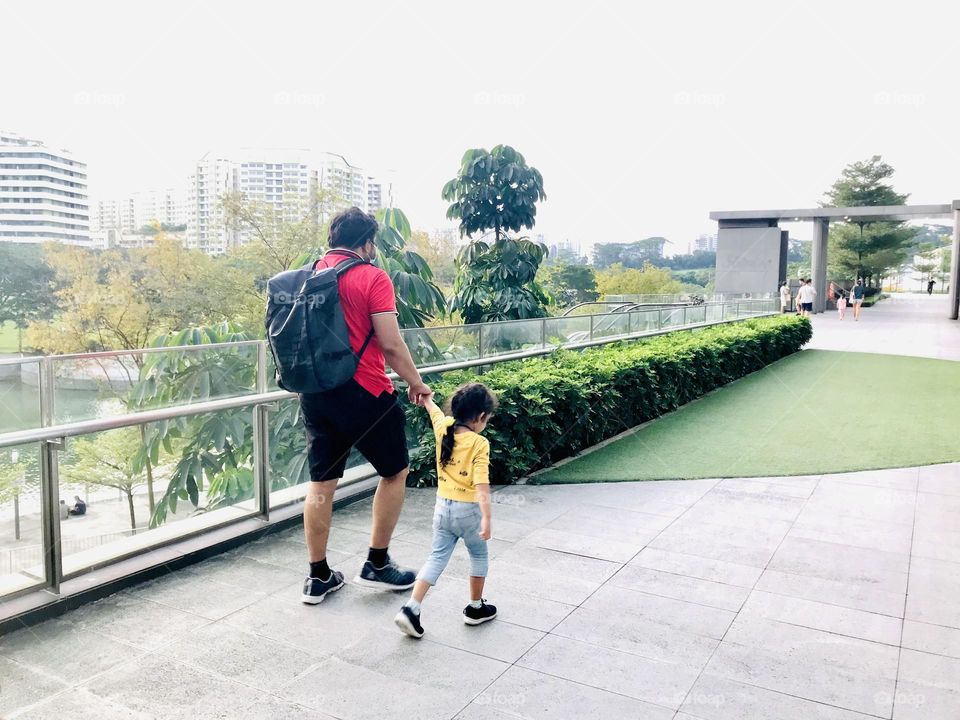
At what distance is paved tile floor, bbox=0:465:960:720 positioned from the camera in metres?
2.61

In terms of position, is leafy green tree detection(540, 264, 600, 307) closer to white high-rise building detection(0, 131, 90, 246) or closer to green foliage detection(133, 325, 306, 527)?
white high-rise building detection(0, 131, 90, 246)

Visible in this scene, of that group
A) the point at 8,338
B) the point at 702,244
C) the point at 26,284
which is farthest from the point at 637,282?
the point at 8,338

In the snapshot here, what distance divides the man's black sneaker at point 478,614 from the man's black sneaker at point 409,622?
0.80 feet

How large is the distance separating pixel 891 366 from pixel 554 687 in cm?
1396

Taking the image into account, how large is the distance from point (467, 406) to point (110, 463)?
1.87m

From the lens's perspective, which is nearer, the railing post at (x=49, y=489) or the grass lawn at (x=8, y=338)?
the railing post at (x=49, y=489)

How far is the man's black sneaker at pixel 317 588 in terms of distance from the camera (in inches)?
134

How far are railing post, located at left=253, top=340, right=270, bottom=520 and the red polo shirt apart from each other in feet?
4.19

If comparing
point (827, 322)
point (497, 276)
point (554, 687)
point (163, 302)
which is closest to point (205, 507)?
point (554, 687)

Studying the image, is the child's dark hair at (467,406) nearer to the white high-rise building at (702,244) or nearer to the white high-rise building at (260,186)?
the white high-rise building at (260,186)

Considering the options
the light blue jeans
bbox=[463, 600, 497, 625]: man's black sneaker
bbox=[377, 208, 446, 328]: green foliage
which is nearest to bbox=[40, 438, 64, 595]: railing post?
the light blue jeans

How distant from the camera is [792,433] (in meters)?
7.94

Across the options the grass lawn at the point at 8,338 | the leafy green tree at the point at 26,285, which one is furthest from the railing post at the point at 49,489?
the leafy green tree at the point at 26,285

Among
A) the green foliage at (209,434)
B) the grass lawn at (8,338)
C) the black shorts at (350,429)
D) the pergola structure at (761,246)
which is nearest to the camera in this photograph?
the black shorts at (350,429)
